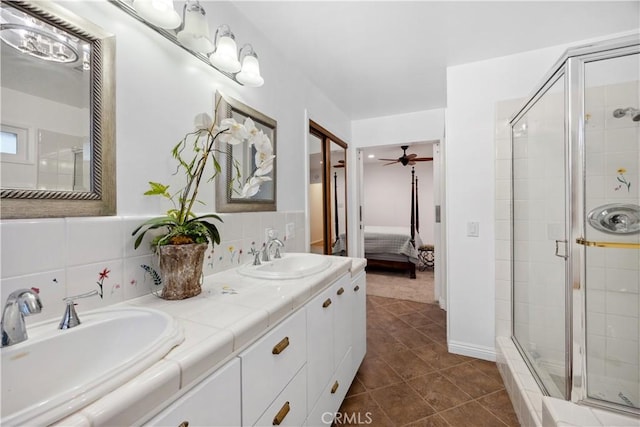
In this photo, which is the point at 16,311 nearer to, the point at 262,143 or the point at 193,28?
the point at 262,143

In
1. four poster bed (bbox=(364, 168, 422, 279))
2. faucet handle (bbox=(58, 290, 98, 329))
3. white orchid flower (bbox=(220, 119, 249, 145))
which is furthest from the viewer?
four poster bed (bbox=(364, 168, 422, 279))

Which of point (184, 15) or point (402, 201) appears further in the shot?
point (402, 201)

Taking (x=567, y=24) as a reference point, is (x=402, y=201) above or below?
below

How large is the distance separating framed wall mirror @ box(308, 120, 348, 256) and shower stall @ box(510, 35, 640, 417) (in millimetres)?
1629

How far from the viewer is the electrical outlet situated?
6.37 feet

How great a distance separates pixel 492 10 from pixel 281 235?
1.91 meters

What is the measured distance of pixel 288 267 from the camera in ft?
5.53

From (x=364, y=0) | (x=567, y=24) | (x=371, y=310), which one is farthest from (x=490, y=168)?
(x=371, y=310)

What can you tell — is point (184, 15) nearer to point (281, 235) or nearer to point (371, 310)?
point (281, 235)

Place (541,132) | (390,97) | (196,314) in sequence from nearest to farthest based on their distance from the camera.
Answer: (196,314) → (541,132) → (390,97)

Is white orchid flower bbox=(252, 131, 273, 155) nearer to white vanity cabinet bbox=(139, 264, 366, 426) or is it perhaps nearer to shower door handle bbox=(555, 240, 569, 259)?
white vanity cabinet bbox=(139, 264, 366, 426)

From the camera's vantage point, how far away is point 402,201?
638cm

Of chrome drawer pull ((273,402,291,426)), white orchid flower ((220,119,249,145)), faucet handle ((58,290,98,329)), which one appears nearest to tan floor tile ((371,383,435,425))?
chrome drawer pull ((273,402,291,426))

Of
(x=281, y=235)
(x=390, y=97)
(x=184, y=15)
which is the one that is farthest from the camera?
(x=390, y=97)
